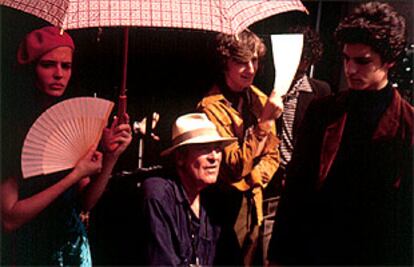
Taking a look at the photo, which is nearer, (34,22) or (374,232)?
(34,22)

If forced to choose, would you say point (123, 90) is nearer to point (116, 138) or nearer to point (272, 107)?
point (116, 138)

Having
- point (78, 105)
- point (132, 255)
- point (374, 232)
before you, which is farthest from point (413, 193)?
point (78, 105)

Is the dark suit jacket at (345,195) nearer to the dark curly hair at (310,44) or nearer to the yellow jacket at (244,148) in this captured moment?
the yellow jacket at (244,148)

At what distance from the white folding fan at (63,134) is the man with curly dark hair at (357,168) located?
1363 millimetres

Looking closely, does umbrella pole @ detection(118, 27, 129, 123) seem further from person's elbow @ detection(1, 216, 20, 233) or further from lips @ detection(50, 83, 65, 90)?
person's elbow @ detection(1, 216, 20, 233)

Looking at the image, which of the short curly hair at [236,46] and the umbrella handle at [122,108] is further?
the short curly hair at [236,46]

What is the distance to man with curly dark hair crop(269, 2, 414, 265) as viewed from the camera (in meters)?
3.66

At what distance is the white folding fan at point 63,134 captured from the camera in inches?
143

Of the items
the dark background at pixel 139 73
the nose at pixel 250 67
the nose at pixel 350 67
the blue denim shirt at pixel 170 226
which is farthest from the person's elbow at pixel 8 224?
the nose at pixel 350 67

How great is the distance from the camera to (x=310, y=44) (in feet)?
12.4

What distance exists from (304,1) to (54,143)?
1910 millimetres

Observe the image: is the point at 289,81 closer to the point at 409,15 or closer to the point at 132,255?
the point at 409,15

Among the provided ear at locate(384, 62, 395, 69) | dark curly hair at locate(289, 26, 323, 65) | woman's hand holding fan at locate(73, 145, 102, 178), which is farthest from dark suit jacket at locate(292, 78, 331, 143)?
woman's hand holding fan at locate(73, 145, 102, 178)

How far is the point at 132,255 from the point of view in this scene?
12.4ft
